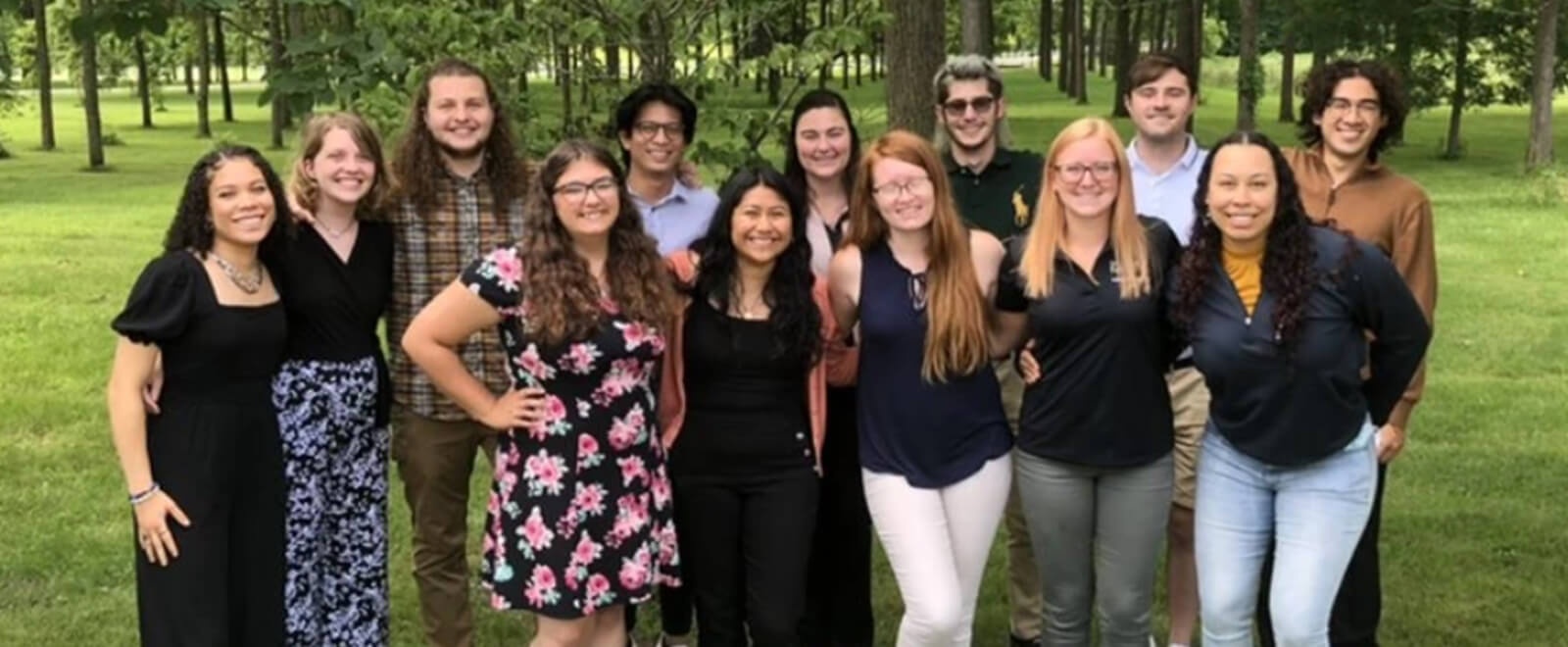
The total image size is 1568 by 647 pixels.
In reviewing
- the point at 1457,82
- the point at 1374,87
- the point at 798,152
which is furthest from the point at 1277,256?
the point at 1457,82

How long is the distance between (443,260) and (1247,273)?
2559mm

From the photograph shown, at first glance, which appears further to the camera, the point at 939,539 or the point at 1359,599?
the point at 1359,599

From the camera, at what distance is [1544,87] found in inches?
912

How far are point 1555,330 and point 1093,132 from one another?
29.9 ft

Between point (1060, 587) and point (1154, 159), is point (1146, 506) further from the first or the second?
point (1154, 159)

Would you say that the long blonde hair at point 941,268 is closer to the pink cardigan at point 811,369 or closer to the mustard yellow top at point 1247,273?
the pink cardigan at point 811,369

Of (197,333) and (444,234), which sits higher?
(444,234)

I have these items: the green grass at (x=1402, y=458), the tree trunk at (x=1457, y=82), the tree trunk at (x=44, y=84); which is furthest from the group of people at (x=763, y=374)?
the tree trunk at (x=1457, y=82)

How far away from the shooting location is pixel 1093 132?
422 centimetres

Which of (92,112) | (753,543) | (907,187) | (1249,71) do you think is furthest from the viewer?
(92,112)

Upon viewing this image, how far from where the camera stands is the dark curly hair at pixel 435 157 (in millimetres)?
4809

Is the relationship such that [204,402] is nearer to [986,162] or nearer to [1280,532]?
[986,162]

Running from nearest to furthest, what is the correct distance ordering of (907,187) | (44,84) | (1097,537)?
(907,187)
(1097,537)
(44,84)

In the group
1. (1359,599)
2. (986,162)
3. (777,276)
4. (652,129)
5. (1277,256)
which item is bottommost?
(1359,599)
